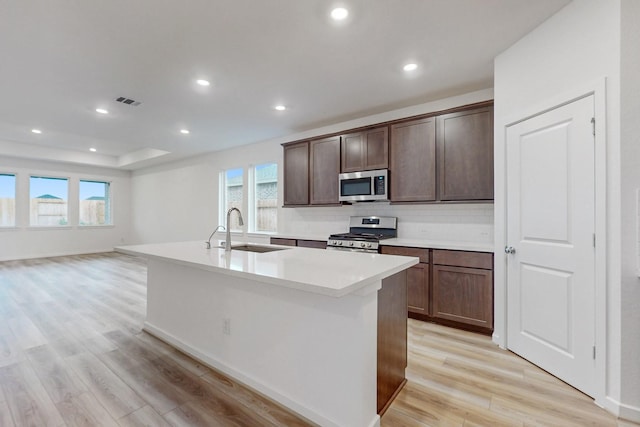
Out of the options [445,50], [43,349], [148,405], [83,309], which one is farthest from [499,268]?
[83,309]

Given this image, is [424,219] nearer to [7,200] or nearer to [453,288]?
[453,288]

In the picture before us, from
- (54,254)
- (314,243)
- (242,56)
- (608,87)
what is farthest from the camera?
(54,254)

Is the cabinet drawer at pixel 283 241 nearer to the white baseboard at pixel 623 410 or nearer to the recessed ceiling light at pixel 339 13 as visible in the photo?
the recessed ceiling light at pixel 339 13

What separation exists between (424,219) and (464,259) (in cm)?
92

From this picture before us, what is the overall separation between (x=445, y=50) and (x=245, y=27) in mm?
1721

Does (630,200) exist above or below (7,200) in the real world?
below

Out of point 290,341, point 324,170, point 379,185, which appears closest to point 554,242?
point 379,185

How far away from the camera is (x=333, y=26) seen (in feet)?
7.36

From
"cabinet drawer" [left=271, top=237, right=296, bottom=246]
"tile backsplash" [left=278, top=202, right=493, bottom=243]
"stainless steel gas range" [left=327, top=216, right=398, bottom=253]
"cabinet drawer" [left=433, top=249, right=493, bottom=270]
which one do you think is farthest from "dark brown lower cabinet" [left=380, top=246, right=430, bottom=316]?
"cabinet drawer" [left=271, top=237, right=296, bottom=246]

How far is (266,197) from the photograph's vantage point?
5641 mm

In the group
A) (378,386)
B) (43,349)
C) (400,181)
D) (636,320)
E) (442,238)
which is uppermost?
(400,181)

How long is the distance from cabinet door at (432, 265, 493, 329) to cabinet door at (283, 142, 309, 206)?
7.49 ft

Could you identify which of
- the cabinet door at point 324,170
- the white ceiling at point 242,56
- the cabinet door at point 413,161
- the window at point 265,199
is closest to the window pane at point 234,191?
the window at point 265,199

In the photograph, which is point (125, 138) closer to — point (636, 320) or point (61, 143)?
point (61, 143)
